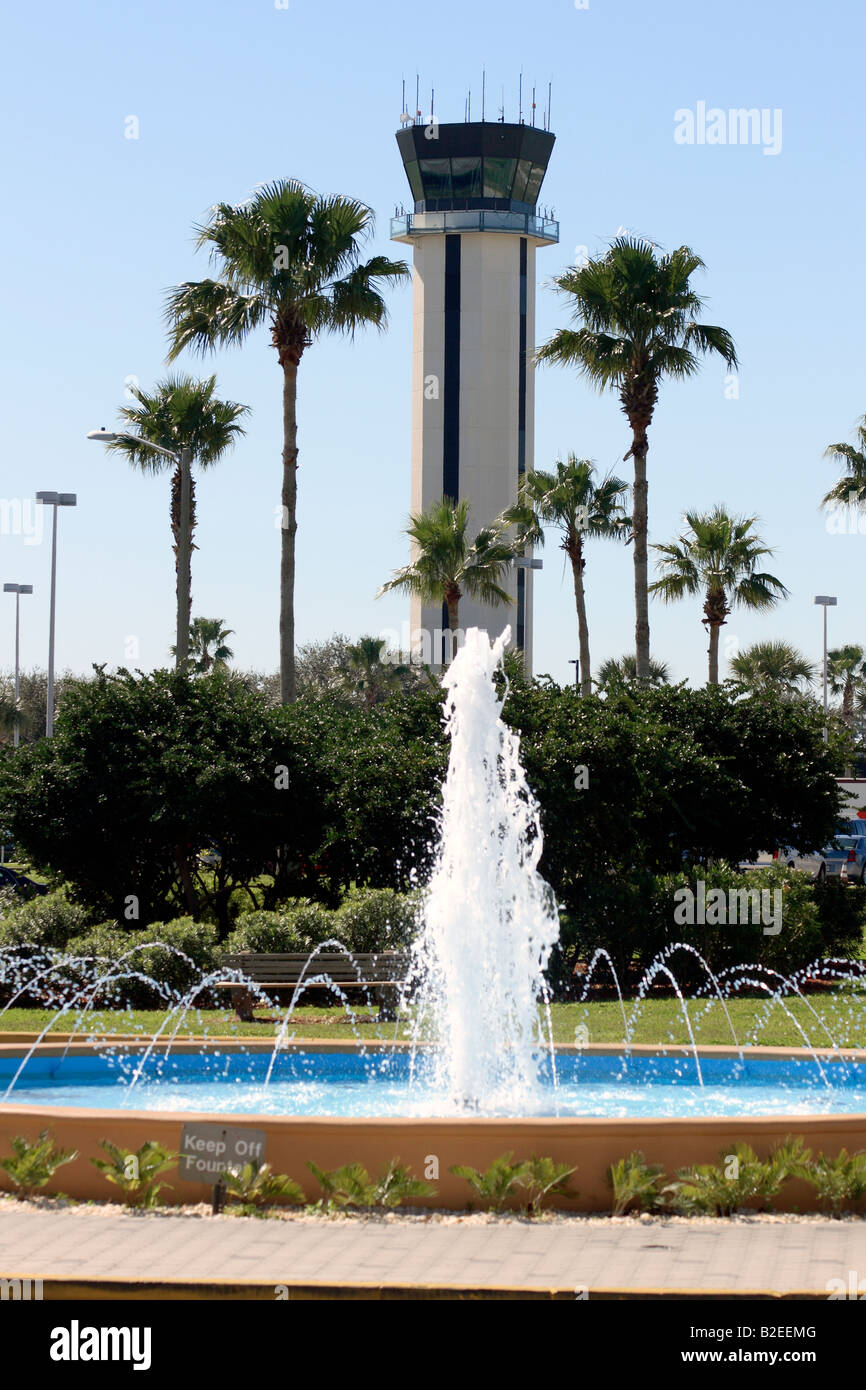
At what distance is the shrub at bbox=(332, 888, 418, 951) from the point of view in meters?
18.7

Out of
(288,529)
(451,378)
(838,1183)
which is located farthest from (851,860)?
(451,378)

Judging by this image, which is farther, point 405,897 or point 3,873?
point 3,873

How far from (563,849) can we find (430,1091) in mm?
8897

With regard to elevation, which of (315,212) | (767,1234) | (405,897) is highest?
(315,212)

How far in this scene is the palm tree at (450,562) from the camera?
39.3 metres

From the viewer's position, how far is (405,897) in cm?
1925

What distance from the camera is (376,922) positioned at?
18828 mm

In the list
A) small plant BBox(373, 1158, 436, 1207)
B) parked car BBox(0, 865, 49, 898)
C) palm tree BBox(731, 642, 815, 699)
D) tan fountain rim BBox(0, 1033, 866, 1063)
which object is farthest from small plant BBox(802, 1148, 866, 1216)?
palm tree BBox(731, 642, 815, 699)

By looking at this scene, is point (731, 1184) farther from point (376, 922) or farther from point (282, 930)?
point (282, 930)

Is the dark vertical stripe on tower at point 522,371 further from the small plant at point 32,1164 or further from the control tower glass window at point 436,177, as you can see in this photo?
the small plant at point 32,1164

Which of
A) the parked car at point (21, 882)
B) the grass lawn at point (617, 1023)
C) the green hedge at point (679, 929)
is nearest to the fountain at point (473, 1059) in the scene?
the grass lawn at point (617, 1023)
